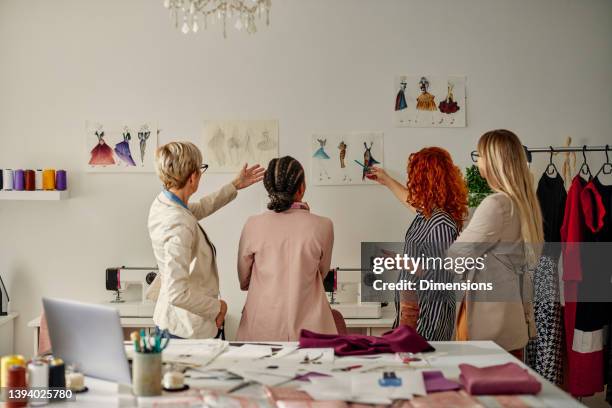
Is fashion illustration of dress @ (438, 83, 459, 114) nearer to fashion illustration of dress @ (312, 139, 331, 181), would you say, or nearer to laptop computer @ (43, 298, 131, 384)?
fashion illustration of dress @ (312, 139, 331, 181)

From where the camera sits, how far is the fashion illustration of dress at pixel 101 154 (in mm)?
5086

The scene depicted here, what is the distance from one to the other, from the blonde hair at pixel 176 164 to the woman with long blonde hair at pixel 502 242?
132cm

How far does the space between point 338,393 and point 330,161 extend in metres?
2.78

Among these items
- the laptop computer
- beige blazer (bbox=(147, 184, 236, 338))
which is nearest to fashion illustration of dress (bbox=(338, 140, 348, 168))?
beige blazer (bbox=(147, 184, 236, 338))

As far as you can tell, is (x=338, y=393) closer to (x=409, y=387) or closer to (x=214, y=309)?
(x=409, y=387)

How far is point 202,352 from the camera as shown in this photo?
301 centimetres

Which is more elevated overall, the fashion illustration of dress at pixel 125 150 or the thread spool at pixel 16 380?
the fashion illustration of dress at pixel 125 150

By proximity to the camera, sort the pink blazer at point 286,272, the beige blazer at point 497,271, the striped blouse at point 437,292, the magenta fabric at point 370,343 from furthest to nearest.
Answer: the striped blouse at point 437,292 < the pink blazer at point 286,272 < the beige blazer at point 497,271 < the magenta fabric at point 370,343

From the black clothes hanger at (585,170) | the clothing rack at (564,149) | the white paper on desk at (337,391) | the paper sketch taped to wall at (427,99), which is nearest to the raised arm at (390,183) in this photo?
the paper sketch taped to wall at (427,99)

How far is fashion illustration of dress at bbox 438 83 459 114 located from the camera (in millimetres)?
5102

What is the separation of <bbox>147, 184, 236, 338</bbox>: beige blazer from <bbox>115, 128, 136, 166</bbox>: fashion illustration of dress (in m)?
1.66

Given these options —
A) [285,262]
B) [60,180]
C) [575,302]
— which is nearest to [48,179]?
[60,180]

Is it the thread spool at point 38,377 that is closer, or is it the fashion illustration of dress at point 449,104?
the thread spool at point 38,377

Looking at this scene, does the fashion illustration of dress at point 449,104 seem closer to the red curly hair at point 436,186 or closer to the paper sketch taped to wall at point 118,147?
the red curly hair at point 436,186
